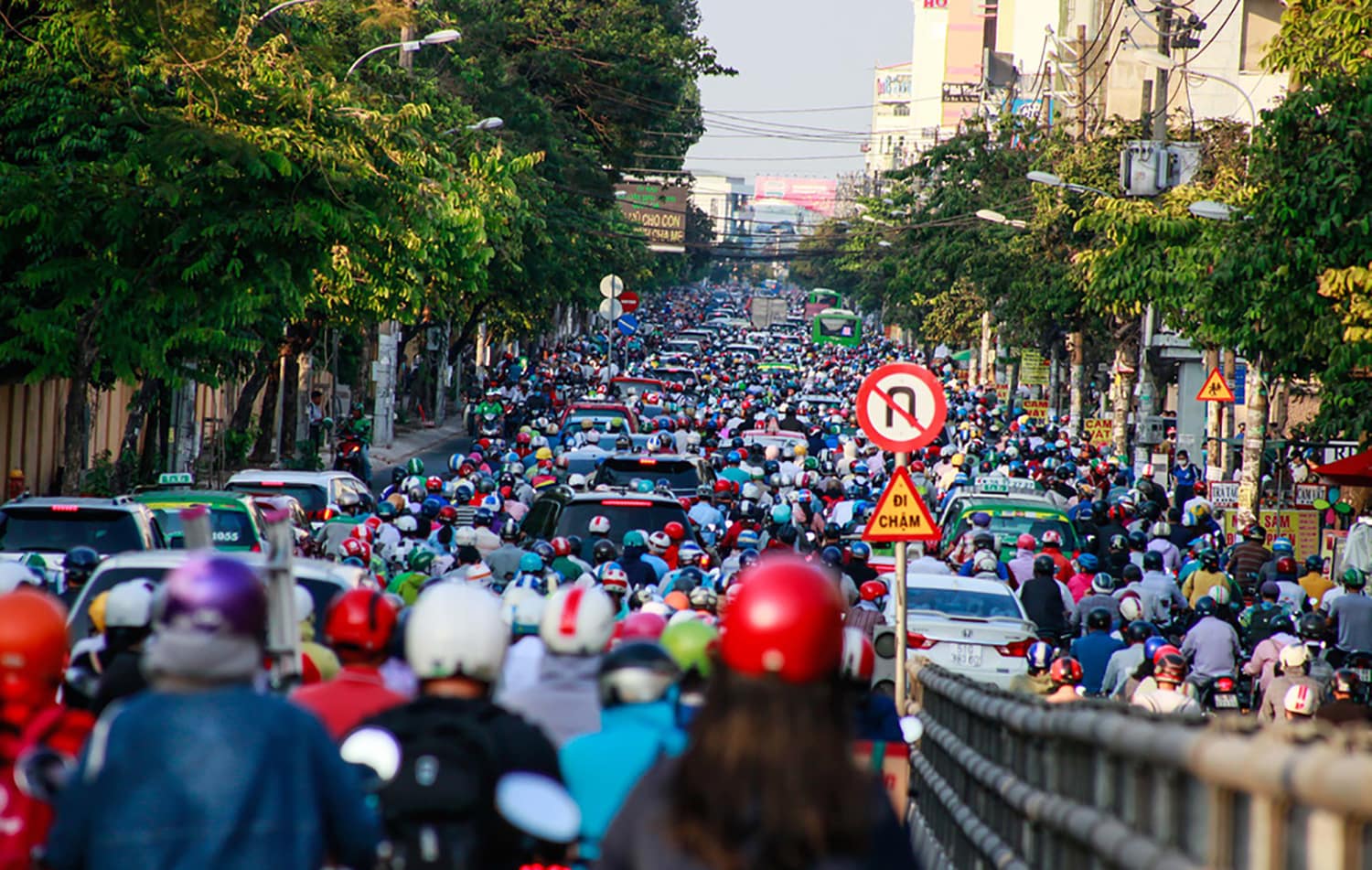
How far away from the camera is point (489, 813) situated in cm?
496

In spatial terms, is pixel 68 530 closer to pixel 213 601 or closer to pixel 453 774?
pixel 453 774

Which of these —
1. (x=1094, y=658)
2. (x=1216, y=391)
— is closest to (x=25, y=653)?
(x=1094, y=658)

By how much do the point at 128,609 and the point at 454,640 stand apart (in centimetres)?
253

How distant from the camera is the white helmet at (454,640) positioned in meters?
5.35

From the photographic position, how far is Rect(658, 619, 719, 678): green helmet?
21.0ft

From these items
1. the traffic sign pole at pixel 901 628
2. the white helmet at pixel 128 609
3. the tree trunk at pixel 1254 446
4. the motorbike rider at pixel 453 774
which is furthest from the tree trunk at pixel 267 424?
the motorbike rider at pixel 453 774

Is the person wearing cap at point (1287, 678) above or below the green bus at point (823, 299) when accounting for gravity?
below

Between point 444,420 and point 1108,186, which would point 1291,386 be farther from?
point 444,420

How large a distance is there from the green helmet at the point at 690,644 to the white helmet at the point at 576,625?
20cm

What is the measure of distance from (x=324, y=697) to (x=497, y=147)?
113ft

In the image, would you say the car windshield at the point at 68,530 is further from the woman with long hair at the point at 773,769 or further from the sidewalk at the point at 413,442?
the sidewalk at the point at 413,442

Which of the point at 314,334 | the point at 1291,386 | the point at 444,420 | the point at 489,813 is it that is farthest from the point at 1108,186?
the point at 489,813

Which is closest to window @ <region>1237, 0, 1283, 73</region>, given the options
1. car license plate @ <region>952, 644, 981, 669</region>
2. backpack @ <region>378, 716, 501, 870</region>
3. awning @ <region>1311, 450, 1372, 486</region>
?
awning @ <region>1311, 450, 1372, 486</region>

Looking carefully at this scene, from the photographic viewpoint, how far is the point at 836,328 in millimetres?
108250
